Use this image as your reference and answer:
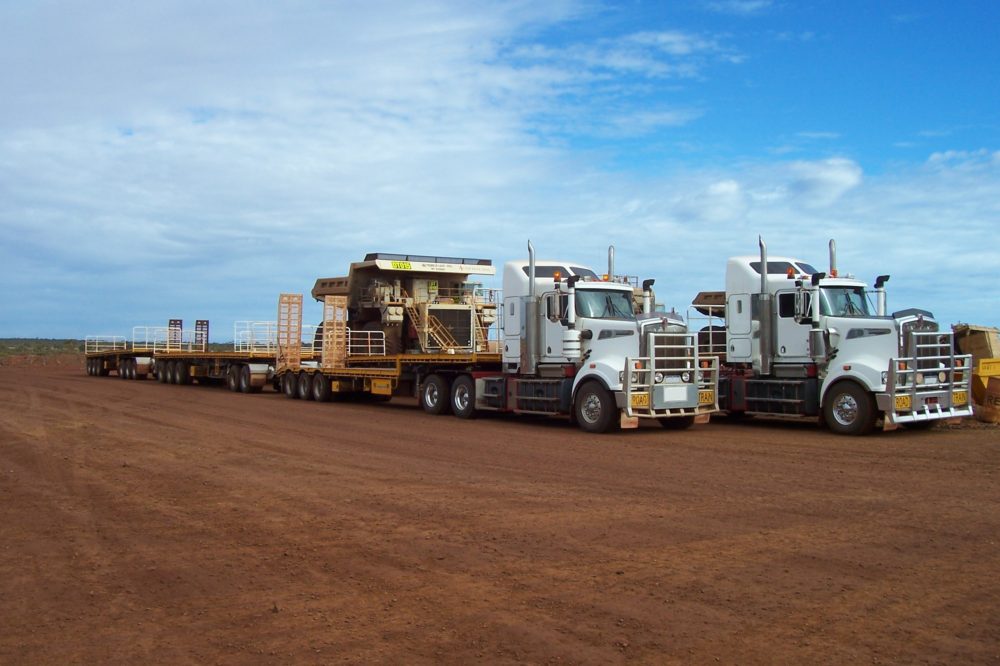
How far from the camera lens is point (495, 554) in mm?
7547

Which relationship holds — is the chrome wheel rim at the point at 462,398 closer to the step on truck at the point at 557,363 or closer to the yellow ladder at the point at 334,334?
the step on truck at the point at 557,363

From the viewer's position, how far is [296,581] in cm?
671

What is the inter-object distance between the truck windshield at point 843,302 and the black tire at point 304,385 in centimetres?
1537

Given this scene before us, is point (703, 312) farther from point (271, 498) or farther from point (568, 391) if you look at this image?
point (271, 498)

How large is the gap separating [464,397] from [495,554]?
1367 centimetres

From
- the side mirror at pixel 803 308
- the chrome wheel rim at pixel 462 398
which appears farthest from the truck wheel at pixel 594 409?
the side mirror at pixel 803 308

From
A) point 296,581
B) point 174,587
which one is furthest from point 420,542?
point 174,587

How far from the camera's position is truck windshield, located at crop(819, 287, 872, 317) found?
59.9ft

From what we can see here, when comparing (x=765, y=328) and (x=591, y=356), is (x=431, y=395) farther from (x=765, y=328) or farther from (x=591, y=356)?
(x=765, y=328)

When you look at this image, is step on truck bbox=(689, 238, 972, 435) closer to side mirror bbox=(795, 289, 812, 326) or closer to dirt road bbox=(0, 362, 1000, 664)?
side mirror bbox=(795, 289, 812, 326)

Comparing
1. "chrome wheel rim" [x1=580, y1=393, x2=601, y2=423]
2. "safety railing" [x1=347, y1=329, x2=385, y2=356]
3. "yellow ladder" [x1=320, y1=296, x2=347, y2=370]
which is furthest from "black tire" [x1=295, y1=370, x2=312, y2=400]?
"chrome wheel rim" [x1=580, y1=393, x2=601, y2=423]

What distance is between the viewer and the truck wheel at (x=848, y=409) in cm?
1691

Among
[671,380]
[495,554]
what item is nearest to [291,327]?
[671,380]

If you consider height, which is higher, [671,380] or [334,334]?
[334,334]
